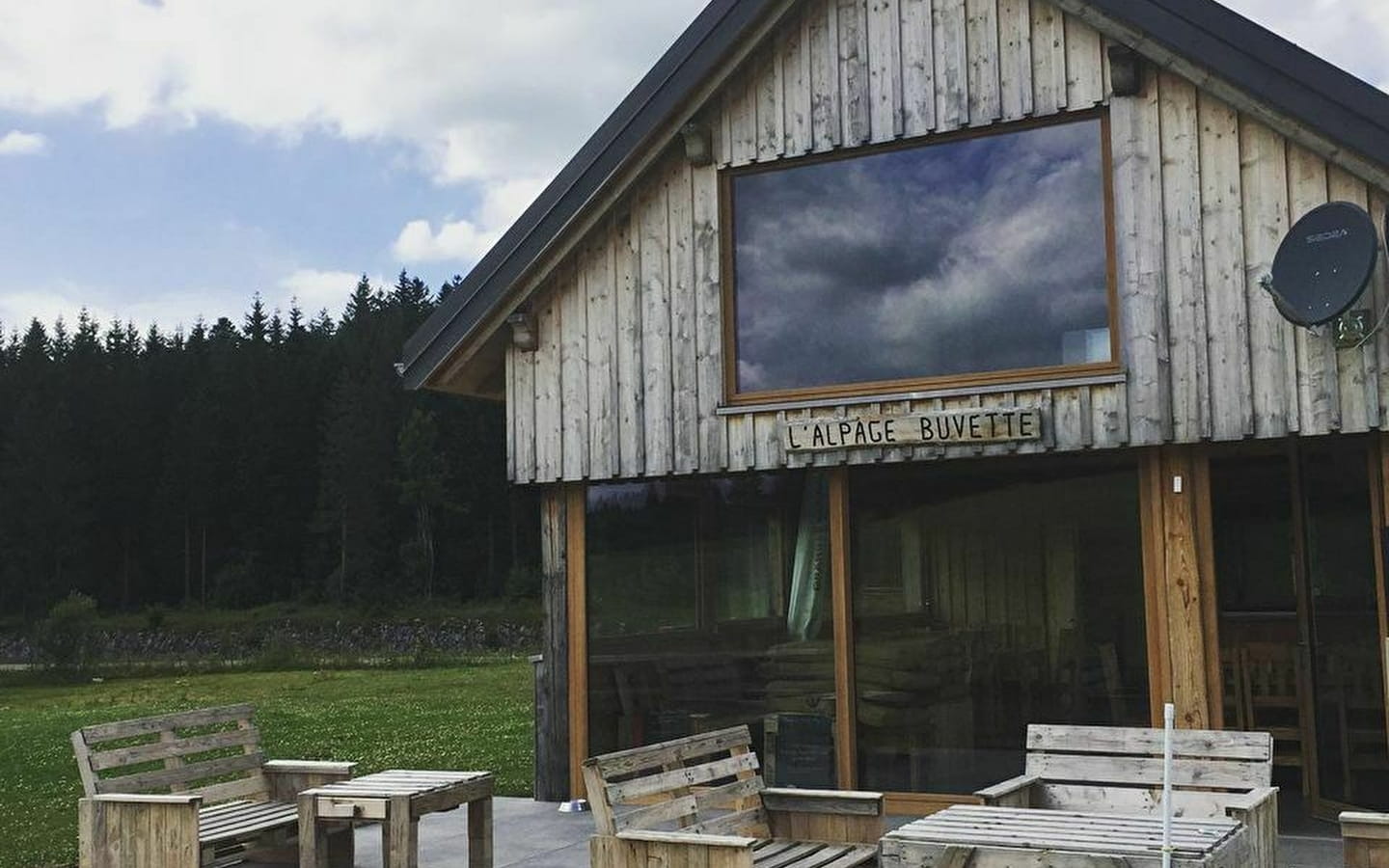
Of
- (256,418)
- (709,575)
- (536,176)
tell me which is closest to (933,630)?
(709,575)

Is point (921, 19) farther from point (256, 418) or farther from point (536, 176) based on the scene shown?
point (256, 418)

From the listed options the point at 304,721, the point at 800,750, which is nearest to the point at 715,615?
the point at 800,750

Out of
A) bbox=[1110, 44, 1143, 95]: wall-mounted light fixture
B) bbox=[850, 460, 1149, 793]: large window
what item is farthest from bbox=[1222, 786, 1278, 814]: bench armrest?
bbox=[1110, 44, 1143, 95]: wall-mounted light fixture

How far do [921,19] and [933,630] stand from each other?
386 centimetres

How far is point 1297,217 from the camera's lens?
8328 millimetres

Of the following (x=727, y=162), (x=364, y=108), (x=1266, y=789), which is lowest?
(x=1266, y=789)

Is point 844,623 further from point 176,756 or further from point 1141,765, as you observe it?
point 176,756

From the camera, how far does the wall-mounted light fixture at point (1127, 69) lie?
8727mm

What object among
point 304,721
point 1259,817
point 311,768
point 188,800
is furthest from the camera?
point 304,721

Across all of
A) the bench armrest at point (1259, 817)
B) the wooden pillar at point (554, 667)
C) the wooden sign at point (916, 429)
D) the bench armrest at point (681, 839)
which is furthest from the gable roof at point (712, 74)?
the bench armrest at point (681, 839)

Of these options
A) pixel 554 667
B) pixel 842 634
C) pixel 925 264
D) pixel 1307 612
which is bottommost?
pixel 554 667

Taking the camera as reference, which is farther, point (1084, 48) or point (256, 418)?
point (256, 418)

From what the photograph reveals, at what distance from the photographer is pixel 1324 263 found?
8008mm

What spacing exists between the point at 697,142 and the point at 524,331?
1.82 m
